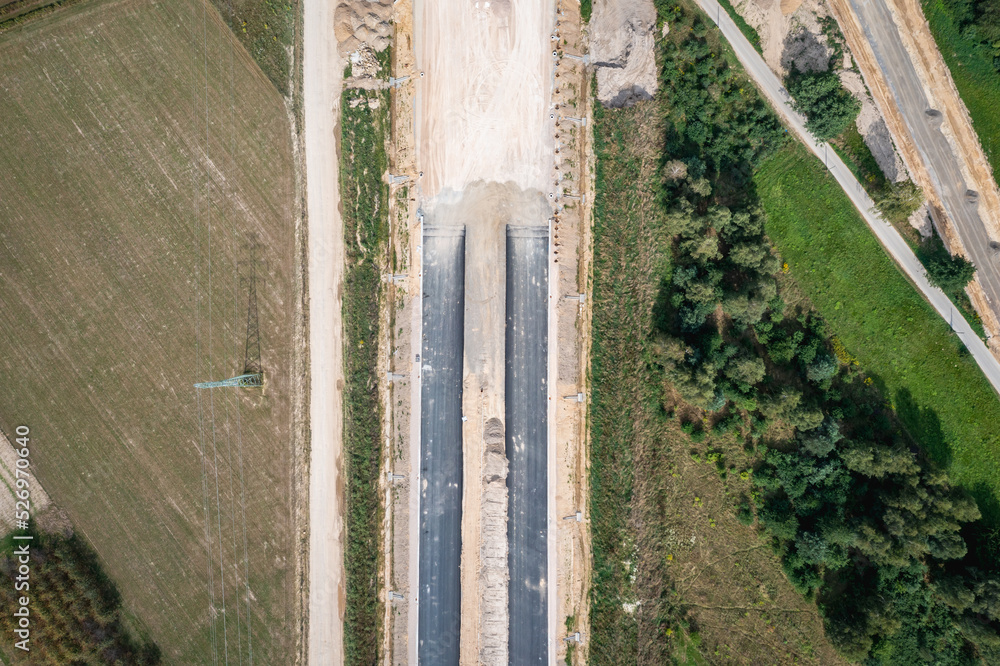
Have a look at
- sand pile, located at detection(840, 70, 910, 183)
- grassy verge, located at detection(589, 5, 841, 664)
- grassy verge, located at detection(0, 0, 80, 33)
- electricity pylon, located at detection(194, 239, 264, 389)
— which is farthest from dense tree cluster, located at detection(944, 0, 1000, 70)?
grassy verge, located at detection(0, 0, 80, 33)

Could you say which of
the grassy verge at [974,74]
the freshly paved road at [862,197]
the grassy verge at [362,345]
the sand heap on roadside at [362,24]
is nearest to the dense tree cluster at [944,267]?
the freshly paved road at [862,197]

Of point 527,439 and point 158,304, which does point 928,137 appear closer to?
point 527,439

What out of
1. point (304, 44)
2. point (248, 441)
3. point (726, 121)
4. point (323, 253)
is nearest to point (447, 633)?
point (248, 441)

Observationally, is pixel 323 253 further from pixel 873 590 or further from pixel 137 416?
pixel 873 590

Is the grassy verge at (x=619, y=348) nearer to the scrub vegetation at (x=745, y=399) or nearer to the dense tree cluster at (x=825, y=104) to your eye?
the scrub vegetation at (x=745, y=399)

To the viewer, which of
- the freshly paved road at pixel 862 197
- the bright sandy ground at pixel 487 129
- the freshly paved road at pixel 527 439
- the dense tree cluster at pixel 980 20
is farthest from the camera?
the bright sandy ground at pixel 487 129

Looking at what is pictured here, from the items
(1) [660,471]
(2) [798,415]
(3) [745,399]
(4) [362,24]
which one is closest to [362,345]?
(1) [660,471]

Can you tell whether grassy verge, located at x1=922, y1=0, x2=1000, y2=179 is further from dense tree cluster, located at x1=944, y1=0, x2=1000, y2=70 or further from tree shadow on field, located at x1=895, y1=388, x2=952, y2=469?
tree shadow on field, located at x1=895, y1=388, x2=952, y2=469
